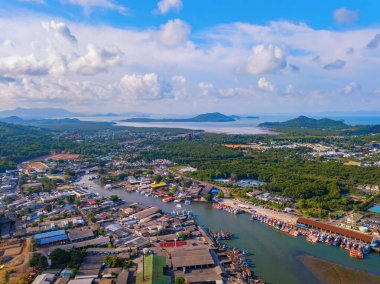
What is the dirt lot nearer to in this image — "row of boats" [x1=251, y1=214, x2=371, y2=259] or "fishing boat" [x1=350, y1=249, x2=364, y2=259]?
"row of boats" [x1=251, y1=214, x2=371, y2=259]

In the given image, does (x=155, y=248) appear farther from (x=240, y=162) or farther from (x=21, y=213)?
(x=240, y=162)

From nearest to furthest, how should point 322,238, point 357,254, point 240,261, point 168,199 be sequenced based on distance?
point 240,261 → point 357,254 → point 322,238 → point 168,199

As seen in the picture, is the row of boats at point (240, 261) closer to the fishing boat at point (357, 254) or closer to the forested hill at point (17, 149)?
the fishing boat at point (357, 254)

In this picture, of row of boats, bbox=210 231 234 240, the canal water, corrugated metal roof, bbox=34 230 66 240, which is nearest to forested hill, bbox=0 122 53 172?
corrugated metal roof, bbox=34 230 66 240

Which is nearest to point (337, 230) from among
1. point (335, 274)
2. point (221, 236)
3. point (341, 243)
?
point (341, 243)

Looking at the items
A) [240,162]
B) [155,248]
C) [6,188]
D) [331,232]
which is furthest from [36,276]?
[240,162]

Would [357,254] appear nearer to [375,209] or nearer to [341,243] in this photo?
[341,243]

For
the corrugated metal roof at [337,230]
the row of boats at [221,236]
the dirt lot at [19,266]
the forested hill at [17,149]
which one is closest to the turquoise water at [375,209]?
the corrugated metal roof at [337,230]

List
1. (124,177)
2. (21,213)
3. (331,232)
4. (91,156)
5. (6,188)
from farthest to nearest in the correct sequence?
1. (91,156)
2. (124,177)
3. (6,188)
4. (21,213)
5. (331,232)
